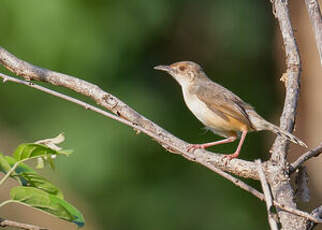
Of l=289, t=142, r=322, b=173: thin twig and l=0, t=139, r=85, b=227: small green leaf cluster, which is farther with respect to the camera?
l=289, t=142, r=322, b=173: thin twig

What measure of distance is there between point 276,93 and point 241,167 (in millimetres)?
7671

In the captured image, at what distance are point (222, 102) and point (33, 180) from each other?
11.1ft

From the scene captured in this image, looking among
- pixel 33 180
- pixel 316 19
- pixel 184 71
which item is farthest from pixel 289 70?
pixel 184 71

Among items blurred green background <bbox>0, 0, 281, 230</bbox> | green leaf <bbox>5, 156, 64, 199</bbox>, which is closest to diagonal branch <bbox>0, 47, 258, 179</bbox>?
green leaf <bbox>5, 156, 64, 199</bbox>

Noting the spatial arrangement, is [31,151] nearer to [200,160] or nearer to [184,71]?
[200,160]

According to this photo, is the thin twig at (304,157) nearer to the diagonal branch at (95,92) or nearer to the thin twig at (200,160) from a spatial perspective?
the diagonal branch at (95,92)

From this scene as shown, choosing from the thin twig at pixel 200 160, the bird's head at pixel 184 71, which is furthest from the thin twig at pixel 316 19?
the bird's head at pixel 184 71

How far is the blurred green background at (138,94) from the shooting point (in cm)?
794

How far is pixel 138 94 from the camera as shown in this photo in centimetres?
855

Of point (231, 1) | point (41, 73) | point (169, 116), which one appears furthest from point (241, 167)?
point (231, 1)

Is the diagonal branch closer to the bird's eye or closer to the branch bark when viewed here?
the branch bark

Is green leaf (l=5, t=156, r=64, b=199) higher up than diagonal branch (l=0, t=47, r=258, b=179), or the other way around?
diagonal branch (l=0, t=47, r=258, b=179)

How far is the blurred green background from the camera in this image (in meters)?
7.94

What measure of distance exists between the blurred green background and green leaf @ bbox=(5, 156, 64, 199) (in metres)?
6.10
